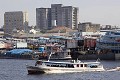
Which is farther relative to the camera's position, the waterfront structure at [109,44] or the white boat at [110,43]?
the white boat at [110,43]

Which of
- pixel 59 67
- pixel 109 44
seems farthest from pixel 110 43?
pixel 59 67

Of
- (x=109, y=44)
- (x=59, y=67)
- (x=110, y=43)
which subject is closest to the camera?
(x=59, y=67)

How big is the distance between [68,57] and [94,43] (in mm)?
18412

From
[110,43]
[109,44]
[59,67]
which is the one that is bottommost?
[59,67]

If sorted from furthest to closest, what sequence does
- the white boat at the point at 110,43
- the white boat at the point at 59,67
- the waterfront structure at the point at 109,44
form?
the white boat at the point at 110,43
the waterfront structure at the point at 109,44
the white boat at the point at 59,67

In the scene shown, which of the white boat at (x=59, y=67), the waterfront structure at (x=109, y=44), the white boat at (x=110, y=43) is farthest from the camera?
the white boat at (x=110, y=43)

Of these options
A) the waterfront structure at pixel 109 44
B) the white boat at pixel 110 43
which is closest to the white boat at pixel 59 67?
the waterfront structure at pixel 109 44

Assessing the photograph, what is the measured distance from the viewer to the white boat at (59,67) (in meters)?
58.3

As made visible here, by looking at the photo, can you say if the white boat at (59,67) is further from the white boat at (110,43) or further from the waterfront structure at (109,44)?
the white boat at (110,43)

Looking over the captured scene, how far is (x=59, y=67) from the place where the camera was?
59.3 m

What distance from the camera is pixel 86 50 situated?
104m

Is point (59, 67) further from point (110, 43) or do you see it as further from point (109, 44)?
point (109, 44)

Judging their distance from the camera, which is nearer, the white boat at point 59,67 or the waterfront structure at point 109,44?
the white boat at point 59,67

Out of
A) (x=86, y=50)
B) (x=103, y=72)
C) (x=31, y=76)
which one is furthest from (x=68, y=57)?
(x=31, y=76)
